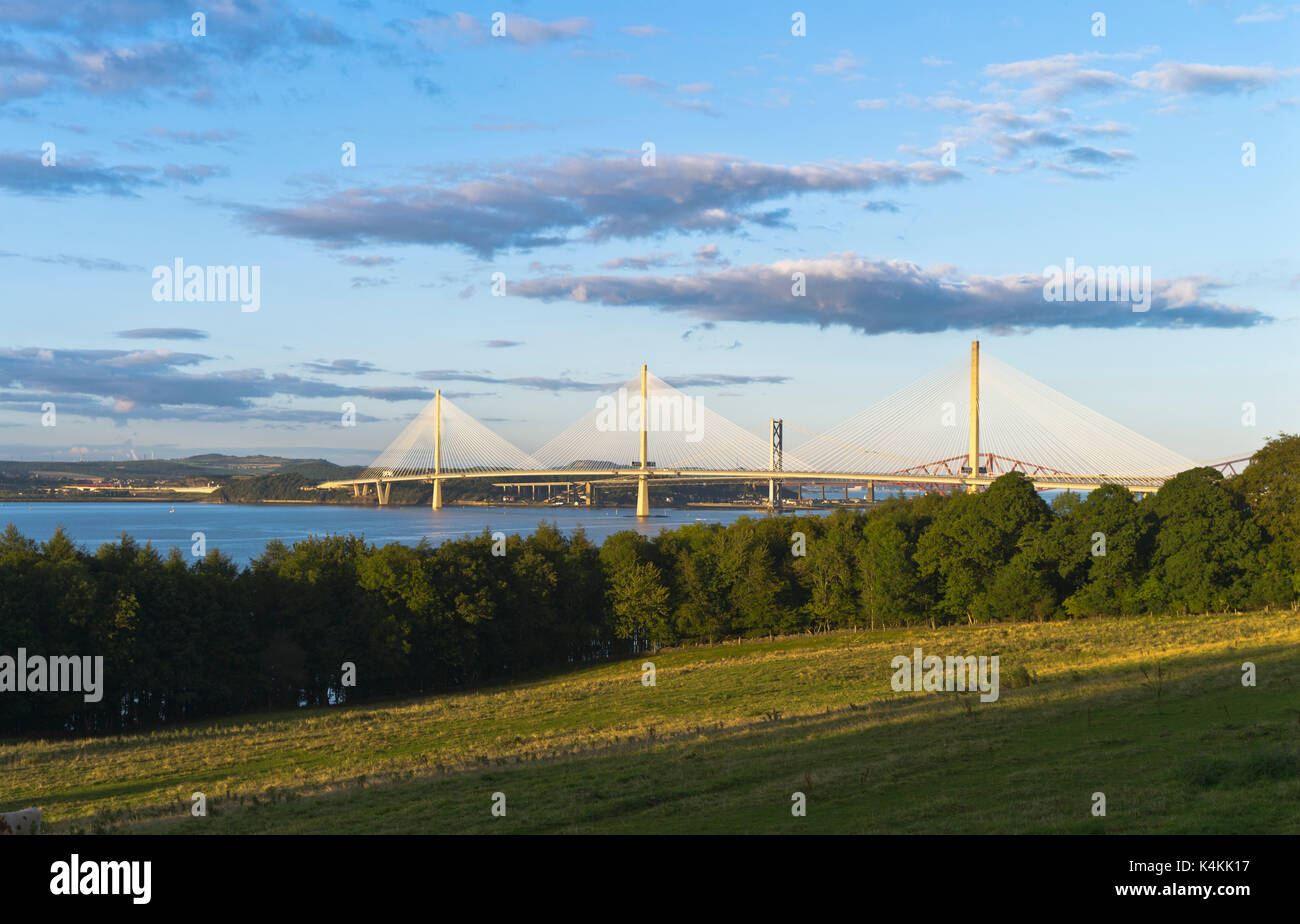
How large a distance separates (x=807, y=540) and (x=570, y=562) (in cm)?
1209

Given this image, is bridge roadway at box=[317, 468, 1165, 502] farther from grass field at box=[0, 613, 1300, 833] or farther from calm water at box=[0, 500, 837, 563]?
grass field at box=[0, 613, 1300, 833]

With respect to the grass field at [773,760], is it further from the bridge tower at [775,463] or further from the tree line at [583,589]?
the bridge tower at [775,463]

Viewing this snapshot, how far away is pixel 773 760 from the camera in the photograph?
13.1m

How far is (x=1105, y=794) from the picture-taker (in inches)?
351

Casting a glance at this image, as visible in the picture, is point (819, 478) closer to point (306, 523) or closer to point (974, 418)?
point (974, 418)

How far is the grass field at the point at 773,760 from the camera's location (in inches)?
355

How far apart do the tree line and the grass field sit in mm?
4198

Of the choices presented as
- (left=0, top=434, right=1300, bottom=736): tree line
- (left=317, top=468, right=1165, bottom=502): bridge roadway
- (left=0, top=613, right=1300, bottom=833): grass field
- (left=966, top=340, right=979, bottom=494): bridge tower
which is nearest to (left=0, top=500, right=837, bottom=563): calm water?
(left=317, top=468, right=1165, bottom=502): bridge roadway

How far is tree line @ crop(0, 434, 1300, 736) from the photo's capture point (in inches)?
1178
